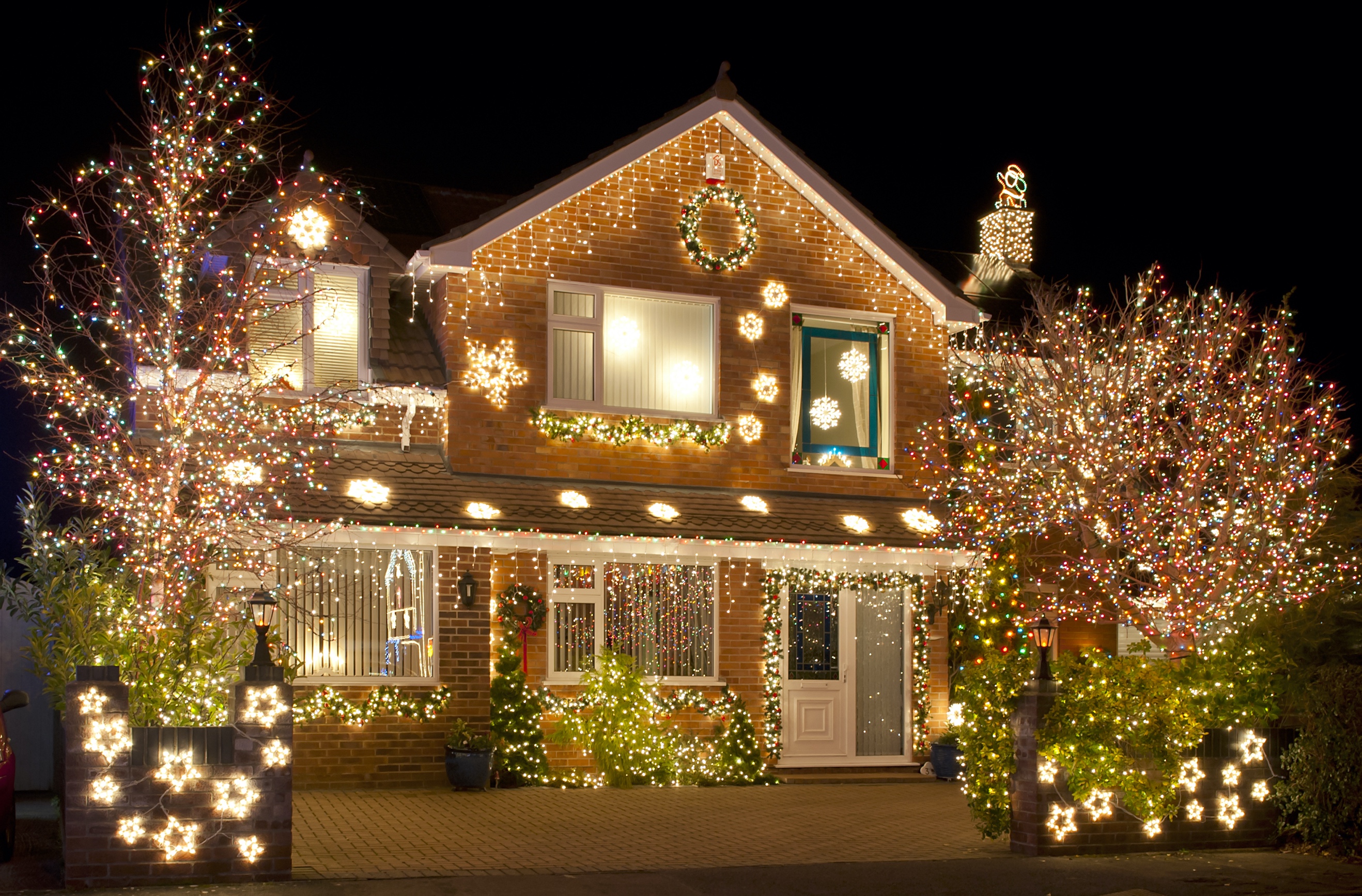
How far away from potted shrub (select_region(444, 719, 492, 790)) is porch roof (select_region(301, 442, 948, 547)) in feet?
7.09

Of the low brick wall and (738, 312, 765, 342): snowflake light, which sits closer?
the low brick wall

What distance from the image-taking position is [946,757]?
54.6 feet

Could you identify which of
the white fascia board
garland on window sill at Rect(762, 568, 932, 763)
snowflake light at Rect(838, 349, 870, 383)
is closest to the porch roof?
garland on window sill at Rect(762, 568, 932, 763)

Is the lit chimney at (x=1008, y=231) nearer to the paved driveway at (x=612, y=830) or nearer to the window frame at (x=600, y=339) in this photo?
the window frame at (x=600, y=339)

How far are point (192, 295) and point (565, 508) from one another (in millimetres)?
4959

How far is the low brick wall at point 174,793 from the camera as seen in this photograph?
364 inches

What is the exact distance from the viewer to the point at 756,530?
1571 cm

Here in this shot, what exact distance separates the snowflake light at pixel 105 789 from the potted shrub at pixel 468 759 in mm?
5249

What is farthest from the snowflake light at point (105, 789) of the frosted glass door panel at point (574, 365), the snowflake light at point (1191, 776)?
the snowflake light at point (1191, 776)

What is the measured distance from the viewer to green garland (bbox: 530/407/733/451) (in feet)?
53.0

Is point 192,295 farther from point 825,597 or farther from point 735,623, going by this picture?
point 825,597

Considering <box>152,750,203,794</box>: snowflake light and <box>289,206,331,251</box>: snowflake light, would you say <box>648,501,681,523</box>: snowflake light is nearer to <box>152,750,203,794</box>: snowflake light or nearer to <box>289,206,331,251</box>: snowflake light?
<box>289,206,331,251</box>: snowflake light

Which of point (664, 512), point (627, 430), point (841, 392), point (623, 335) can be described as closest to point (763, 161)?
point (623, 335)

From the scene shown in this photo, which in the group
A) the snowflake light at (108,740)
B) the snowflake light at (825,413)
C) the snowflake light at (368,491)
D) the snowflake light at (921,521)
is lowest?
the snowflake light at (108,740)
